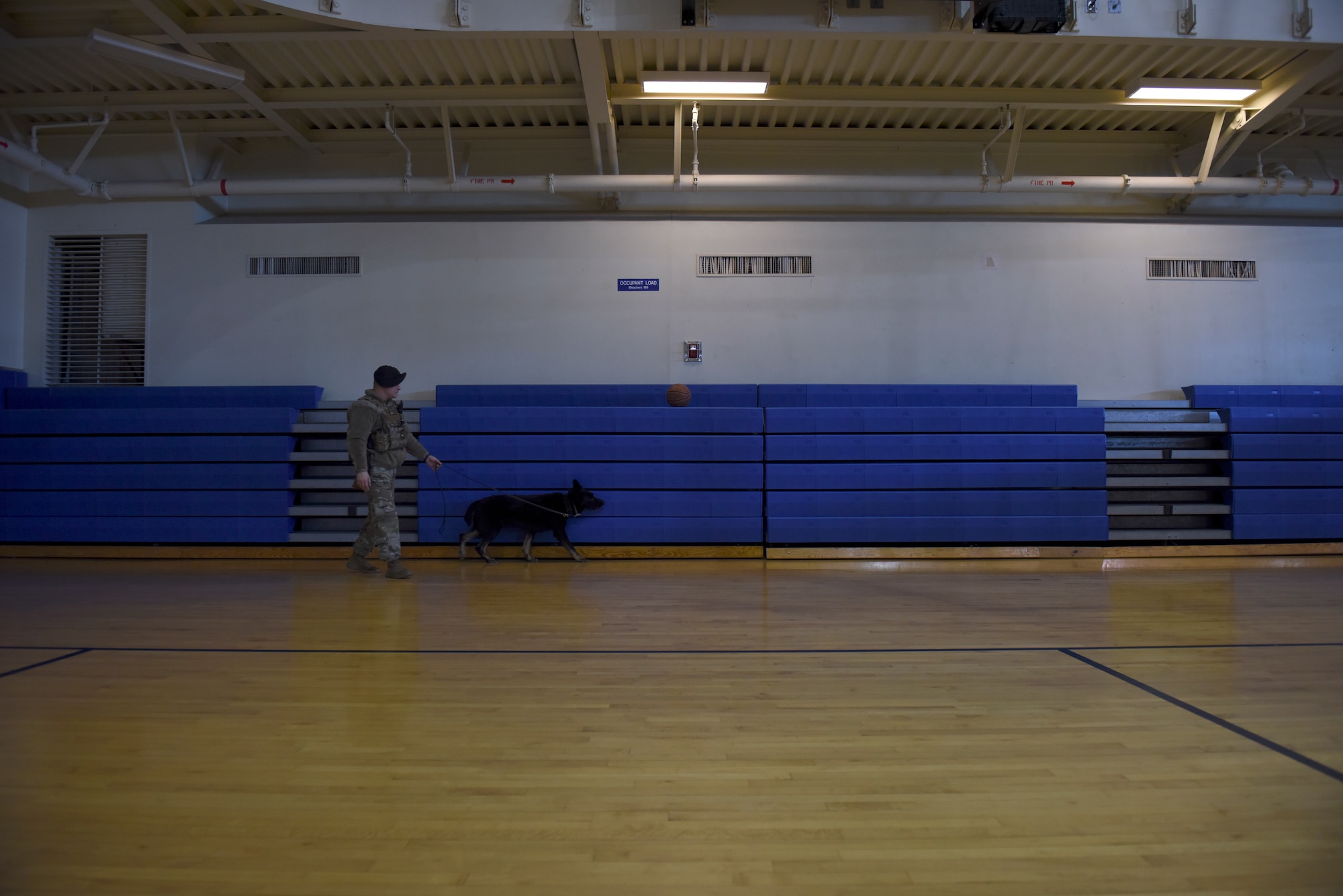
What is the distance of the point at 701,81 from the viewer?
6.67 meters

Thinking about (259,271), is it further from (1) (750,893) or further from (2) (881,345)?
(1) (750,893)

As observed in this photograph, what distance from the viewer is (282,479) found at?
743 cm

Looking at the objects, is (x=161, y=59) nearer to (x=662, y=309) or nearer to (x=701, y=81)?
(x=701, y=81)

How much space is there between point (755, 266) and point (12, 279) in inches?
334

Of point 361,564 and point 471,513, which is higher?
point 471,513

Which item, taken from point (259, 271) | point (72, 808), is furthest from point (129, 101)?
point (72, 808)

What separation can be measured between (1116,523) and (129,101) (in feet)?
36.9

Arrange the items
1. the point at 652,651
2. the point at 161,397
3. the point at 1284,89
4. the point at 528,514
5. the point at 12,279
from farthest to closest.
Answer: the point at 12,279, the point at 161,397, the point at 1284,89, the point at 528,514, the point at 652,651

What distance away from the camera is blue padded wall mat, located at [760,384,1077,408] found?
8.04 m

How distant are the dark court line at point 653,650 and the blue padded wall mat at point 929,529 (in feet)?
12.2

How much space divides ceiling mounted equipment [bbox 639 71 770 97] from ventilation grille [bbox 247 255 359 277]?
4.03 m

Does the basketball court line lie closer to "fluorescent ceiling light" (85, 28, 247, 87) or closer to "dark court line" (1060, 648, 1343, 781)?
"dark court line" (1060, 648, 1343, 781)

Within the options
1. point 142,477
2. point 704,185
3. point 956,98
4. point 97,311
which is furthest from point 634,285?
point 97,311

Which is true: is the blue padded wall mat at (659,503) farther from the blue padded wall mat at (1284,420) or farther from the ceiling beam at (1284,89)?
the ceiling beam at (1284,89)
